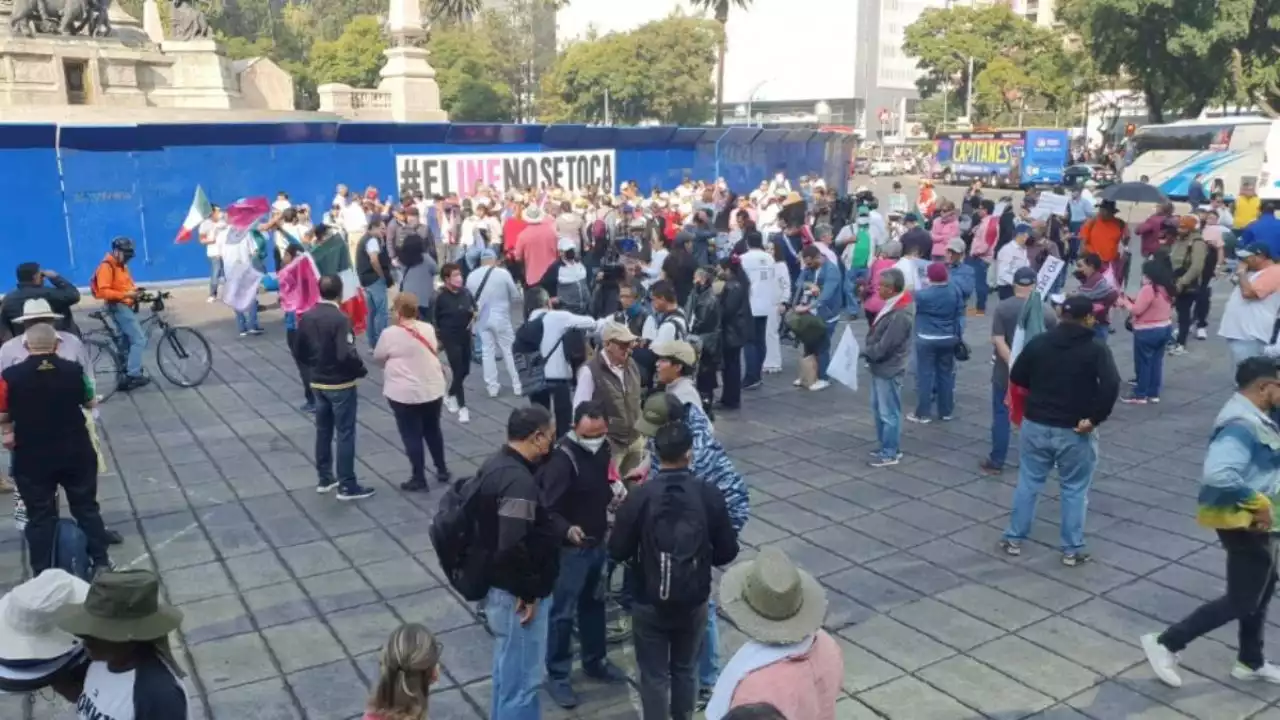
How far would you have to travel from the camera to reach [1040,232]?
13.2m

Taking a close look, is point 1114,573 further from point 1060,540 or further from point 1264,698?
point 1264,698

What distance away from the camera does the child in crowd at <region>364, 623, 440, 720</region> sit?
2.90 metres

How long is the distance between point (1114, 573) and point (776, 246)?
20.6ft

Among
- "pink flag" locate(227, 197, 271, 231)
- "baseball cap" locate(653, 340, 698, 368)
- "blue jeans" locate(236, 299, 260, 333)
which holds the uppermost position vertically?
"pink flag" locate(227, 197, 271, 231)

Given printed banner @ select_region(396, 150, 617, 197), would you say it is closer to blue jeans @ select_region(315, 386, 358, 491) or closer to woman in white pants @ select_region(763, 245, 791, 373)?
woman in white pants @ select_region(763, 245, 791, 373)

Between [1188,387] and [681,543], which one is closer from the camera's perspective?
[681,543]

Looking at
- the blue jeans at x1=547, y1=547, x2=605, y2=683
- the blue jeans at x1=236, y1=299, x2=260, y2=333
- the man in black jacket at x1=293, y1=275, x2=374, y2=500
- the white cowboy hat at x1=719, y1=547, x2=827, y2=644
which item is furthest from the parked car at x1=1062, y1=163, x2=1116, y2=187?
the white cowboy hat at x1=719, y1=547, x2=827, y2=644

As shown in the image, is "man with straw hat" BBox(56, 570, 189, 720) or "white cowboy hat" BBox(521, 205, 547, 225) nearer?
"man with straw hat" BBox(56, 570, 189, 720)

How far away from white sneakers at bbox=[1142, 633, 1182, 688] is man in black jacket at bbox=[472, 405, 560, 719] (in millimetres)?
3184

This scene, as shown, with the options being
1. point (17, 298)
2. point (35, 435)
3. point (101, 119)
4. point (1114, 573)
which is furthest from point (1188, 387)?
point (101, 119)

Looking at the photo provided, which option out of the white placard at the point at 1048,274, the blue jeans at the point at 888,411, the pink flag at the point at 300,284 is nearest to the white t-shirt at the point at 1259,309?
the white placard at the point at 1048,274

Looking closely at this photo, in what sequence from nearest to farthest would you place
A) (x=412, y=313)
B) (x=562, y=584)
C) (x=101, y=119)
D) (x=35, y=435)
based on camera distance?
(x=562, y=584)
(x=35, y=435)
(x=412, y=313)
(x=101, y=119)

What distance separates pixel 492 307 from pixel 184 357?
3820mm

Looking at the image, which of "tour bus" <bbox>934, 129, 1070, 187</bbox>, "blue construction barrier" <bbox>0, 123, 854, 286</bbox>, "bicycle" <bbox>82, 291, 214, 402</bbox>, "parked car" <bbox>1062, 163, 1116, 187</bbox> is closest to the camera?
"bicycle" <bbox>82, 291, 214, 402</bbox>
